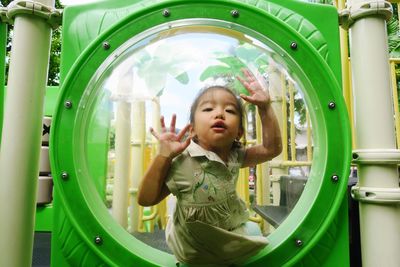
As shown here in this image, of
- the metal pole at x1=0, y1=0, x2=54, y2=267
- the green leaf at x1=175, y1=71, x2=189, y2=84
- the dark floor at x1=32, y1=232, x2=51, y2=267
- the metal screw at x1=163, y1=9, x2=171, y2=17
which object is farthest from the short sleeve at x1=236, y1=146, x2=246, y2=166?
the dark floor at x1=32, y1=232, x2=51, y2=267

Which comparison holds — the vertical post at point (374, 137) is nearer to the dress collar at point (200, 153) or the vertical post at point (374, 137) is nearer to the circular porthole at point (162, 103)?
the circular porthole at point (162, 103)

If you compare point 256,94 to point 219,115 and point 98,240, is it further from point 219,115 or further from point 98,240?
point 98,240

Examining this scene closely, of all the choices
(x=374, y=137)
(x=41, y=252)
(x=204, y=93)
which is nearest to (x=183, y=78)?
(x=204, y=93)

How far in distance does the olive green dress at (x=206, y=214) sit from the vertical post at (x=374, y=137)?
258mm

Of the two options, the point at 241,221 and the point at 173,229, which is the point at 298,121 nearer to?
the point at 241,221

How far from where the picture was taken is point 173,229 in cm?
79

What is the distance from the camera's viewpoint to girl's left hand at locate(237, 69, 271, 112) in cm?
84

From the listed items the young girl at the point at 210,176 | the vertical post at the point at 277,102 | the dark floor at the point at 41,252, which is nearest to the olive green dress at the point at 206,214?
the young girl at the point at 210,176

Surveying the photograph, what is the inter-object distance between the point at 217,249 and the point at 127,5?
0.63 m

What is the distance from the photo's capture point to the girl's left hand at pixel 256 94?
2.74ft

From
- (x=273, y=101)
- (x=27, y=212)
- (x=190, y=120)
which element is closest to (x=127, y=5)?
(x=190, y=120)

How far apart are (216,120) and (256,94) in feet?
0.43

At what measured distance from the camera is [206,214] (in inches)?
29.8

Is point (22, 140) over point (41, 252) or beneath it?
over
